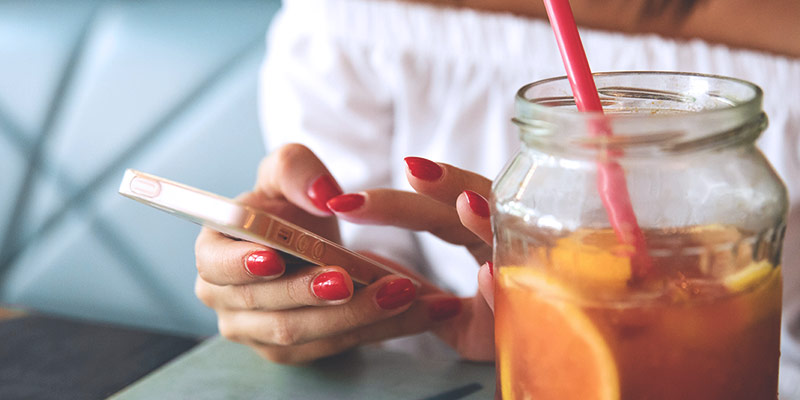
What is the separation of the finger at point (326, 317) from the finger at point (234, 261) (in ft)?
0.12

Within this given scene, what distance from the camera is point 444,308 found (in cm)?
46

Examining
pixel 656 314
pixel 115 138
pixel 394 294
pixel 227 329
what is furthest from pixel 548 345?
pixel 115 138

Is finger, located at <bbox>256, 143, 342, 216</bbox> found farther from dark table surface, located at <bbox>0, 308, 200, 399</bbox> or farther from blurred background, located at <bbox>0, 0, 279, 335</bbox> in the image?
blurred background, located at <bbox>0, 0, 279, 335</bbox>

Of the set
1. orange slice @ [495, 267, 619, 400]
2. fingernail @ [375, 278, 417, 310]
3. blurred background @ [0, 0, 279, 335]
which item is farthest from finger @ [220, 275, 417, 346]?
blurred background @ [0, 0, 279, 335]

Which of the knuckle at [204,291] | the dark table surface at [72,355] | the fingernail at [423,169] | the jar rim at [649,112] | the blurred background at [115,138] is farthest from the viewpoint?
the blurred background at [115,138]

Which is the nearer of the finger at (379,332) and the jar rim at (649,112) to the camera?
the jar rim at (649,112)

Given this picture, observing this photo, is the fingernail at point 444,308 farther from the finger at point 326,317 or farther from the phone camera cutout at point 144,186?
the phone camera cutout at point 144,186

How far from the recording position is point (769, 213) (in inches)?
10.3

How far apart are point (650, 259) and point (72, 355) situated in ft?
1.83

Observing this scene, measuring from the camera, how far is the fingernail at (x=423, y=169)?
351 mm

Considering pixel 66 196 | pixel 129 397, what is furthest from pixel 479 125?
pixel 66 196

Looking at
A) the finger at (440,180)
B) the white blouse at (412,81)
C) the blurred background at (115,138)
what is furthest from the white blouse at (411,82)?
the finger at (440,180)

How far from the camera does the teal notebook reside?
0.41 m

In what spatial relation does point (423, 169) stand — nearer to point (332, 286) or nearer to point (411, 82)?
point (332, 286)
